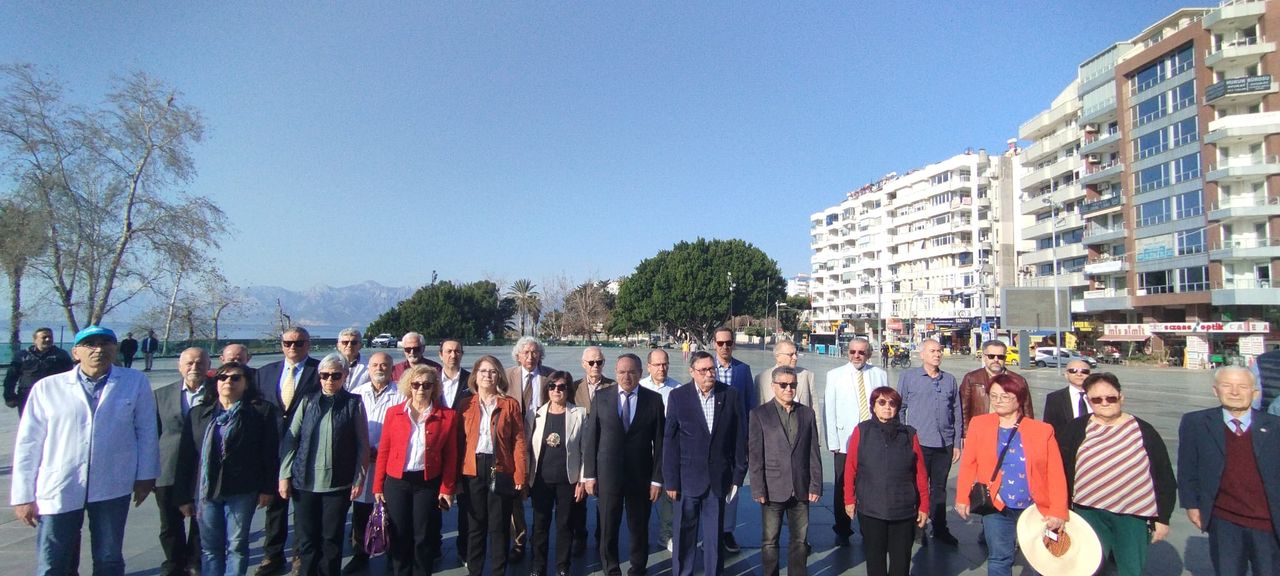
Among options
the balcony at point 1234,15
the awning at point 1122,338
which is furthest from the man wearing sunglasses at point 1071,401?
the awning at point 1122,338

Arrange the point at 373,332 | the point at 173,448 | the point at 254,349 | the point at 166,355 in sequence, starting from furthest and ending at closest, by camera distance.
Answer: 1. the point at 373,332
2. the point at 254,349
3. the point at 166,355
4. the point at 173,448

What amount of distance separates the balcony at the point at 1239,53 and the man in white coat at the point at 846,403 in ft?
155

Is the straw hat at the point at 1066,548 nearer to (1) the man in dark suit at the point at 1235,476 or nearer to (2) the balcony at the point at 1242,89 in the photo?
(1) the man in dark suit at the point at 1235,476

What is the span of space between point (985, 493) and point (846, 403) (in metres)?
1.64

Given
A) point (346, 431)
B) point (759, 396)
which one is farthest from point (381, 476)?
point (759, 396)

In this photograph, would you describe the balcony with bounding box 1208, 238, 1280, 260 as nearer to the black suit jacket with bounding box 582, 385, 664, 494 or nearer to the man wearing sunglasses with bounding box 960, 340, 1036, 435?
the man wearing sunglasses with bounding box 960, 340, 1036, 435

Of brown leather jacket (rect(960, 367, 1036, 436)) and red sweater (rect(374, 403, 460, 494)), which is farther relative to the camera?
brown leather jacket (rect(960, 367, 1036, 436))

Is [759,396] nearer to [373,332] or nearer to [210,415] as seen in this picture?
[210,415]

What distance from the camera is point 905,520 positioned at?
412cm

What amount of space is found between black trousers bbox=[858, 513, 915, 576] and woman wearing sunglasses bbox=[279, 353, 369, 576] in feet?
11.3

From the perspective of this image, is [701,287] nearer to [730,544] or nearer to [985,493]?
[730,544]

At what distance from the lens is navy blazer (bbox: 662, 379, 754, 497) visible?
4668 mm

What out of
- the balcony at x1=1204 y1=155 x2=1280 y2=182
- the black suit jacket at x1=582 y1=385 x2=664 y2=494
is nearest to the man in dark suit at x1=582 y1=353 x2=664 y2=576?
the black suit jacket at x1=582 y1=385 x2=664 y2=494

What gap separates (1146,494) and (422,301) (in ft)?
225
